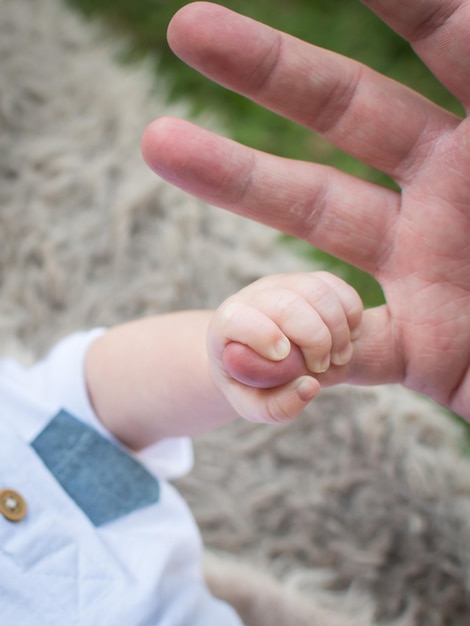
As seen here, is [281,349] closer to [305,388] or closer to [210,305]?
[305,388]

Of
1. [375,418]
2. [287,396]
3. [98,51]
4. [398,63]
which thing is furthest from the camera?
[398,63]

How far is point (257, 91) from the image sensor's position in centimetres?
75

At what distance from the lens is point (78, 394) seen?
2.81 feet

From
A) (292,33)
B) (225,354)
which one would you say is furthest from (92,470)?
(292,33)

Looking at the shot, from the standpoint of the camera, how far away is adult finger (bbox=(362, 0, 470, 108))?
0.69 meters

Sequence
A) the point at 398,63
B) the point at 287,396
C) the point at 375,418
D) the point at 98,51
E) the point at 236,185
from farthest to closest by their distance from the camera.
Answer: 1. the point at 398,63
2. the point at 98,51
3. the point at 375,418
4. the point at 236,185
5. the point at 287,396

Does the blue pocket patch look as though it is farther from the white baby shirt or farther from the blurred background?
the blurred background

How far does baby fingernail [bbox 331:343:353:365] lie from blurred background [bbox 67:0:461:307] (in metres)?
0.84

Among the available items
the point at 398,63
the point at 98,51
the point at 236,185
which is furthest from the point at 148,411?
the point at 398,63

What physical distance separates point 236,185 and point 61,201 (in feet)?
1.81

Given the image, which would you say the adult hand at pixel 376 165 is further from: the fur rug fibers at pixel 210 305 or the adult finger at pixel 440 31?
the fur rug fibers at pixel 210 305

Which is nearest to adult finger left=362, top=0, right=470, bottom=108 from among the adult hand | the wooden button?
the adult hand

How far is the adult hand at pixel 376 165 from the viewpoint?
703 millimetres

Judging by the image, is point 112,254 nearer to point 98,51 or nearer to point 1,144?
point 1,144
